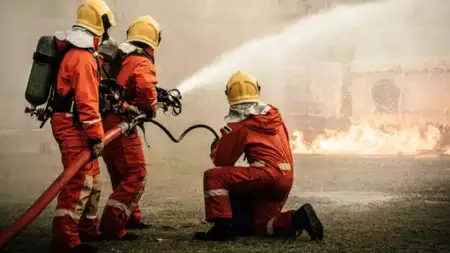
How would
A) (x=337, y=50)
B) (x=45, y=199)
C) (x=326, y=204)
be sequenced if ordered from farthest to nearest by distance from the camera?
(x=337, y=50)
(x=326, y=204)
(x=45, y=199)

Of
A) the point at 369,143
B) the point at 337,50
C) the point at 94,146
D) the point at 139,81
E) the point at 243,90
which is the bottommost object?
the point at 369,143

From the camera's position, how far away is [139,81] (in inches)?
185

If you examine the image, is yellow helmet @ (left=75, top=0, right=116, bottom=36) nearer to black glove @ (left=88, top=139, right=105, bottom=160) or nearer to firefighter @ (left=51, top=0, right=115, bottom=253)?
firefighter @ (left=51, top=0, right=115, bottom=253)

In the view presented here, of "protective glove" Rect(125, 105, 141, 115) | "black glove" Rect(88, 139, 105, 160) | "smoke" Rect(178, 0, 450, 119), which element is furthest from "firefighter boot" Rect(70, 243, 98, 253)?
"smoke" Rect(178, 0, 450, 119)

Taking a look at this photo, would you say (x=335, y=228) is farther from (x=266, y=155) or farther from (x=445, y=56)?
(x=445, y=56)

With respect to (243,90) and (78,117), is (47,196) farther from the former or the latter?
(243,90)

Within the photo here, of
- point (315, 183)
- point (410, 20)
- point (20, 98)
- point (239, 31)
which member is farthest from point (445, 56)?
point (20, 98)

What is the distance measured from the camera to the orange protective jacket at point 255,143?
15.2ft

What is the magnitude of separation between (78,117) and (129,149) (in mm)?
724

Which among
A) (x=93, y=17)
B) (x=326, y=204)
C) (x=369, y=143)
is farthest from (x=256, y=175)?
(x=369, y=143)

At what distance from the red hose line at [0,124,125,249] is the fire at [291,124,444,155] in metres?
9.76

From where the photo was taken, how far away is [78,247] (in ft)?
13.3

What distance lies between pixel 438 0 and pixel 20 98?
15590 millimetres

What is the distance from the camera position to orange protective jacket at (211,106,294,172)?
4.62 meters
